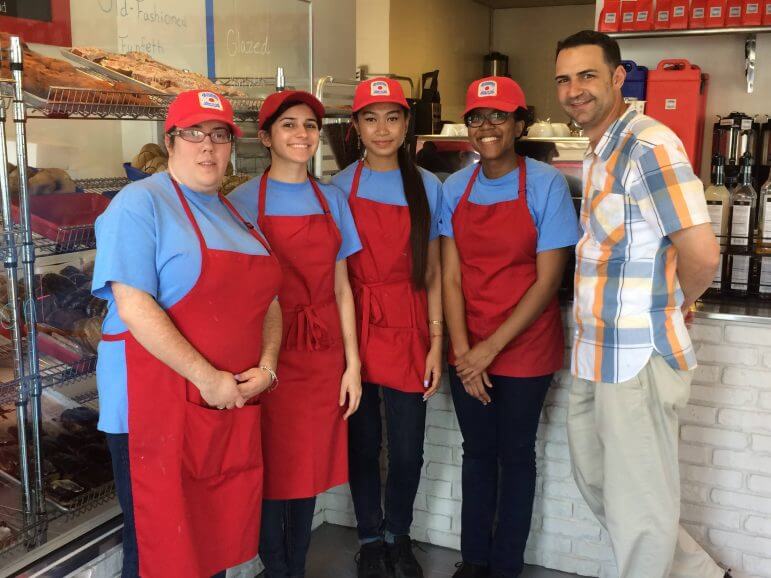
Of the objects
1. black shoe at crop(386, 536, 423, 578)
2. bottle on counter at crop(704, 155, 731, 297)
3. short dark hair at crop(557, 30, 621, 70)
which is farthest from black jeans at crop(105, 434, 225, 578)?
bottle on counter at crop(704, 155, 731, 297)

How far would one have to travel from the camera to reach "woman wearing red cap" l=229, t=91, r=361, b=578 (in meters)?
2.28

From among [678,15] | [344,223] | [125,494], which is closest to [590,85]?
[344,223]

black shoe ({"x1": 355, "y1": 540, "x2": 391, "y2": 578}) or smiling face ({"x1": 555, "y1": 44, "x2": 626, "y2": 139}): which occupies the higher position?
smiling face ({"x1": 555, "y1": 44, "x2": 626, "y2": 139})

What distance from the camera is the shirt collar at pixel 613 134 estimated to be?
82.2 inches

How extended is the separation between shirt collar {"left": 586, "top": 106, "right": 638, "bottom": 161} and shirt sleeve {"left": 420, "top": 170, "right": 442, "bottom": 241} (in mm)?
620

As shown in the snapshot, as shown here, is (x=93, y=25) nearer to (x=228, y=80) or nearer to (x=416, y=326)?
(x=228, y=80)

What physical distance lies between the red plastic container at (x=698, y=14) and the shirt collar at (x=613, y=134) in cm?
146

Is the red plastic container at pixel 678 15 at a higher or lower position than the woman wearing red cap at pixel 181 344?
higher

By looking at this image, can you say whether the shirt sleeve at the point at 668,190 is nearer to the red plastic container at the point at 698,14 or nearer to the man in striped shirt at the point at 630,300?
the man in striped shirt at the point at 630,300

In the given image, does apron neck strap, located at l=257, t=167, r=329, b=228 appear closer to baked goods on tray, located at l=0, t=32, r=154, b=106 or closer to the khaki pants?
baked goods on tray, located at l=0, t=32, r=154, b=106

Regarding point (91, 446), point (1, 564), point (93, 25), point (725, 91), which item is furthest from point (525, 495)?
point (93, 25)

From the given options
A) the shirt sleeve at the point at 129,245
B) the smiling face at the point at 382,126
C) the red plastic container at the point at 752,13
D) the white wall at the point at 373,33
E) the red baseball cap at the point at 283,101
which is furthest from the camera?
the white wall at the point at 373,33

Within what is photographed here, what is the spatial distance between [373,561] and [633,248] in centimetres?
145

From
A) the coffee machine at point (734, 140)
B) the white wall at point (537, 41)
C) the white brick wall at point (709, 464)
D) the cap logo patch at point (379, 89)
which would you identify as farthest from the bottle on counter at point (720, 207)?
the white wall at point (537, 41)
